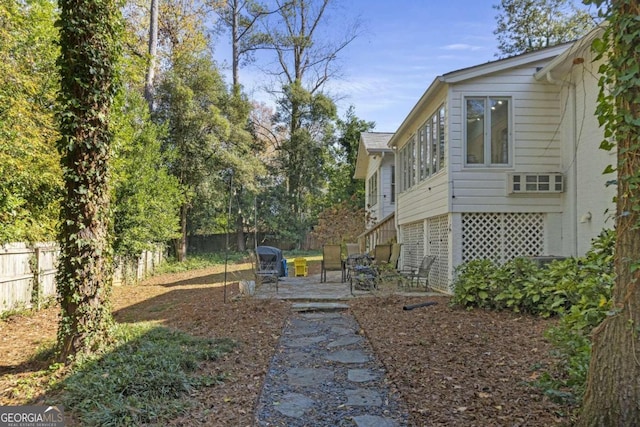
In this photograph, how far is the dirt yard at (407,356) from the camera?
2.82 metres

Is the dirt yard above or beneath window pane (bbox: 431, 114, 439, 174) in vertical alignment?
beneath

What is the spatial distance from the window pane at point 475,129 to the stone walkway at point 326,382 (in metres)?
3.88

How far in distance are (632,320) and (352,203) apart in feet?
72.2

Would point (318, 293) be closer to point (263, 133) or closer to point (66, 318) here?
point (66, 318)

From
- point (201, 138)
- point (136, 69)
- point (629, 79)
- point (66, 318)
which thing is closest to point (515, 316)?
point (629, 79)

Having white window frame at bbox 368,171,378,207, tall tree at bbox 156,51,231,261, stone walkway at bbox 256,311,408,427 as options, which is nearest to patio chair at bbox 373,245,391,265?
white window frame at bbox 368,171,378,207

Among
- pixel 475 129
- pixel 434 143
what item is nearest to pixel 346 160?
pixel 434 143

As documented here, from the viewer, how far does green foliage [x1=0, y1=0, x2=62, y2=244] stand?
6512 millimetres

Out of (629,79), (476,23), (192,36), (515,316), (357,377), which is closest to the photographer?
(629,79)

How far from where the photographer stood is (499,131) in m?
7.81

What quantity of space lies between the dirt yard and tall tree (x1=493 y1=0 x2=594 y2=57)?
17.5 meters

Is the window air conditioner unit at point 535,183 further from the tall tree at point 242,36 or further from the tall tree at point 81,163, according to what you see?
the tall tree at point 242,36

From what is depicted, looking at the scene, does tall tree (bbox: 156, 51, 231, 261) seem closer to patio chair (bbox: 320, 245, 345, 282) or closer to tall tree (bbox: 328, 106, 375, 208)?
patio chair (bbox: 320, 245, 345, 282)

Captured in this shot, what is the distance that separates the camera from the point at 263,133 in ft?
84.5
